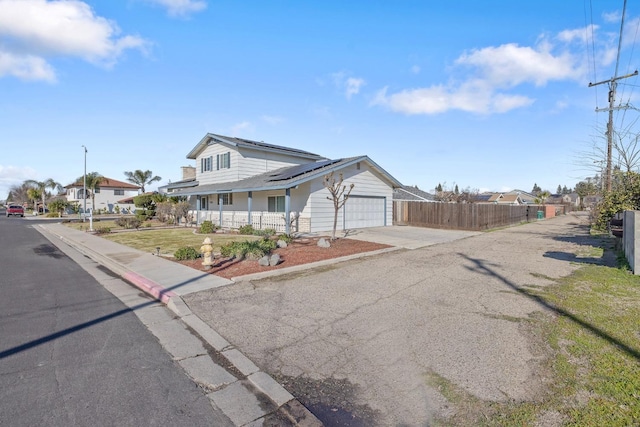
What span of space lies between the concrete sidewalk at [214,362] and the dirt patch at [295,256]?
788mm

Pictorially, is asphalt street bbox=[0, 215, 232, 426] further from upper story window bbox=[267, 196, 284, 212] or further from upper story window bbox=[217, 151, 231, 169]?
upper story window bbox=[217, 151, 231, 169]

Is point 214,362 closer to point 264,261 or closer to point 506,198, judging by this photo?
point 264,261

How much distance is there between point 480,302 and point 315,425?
4.58 m

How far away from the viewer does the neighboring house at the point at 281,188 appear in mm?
18734

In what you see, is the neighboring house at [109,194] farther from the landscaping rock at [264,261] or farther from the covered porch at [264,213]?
the landscaping rock at [264,261]

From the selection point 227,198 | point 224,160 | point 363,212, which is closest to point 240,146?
point 224,160

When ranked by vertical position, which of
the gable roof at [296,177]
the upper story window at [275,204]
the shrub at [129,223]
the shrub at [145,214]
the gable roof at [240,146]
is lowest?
the shrub at [129,223]

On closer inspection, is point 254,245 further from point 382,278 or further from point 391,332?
point 391,332

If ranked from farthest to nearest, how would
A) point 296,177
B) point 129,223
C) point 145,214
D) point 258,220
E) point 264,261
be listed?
point 145,214 → point 129,223 → point 258,220 → point 296,177 → point 264,261

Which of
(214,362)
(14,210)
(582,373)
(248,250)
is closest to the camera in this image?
(582,373)

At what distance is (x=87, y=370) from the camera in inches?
155

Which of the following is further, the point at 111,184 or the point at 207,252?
the point at 111,184

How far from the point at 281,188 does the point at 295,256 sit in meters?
6.36

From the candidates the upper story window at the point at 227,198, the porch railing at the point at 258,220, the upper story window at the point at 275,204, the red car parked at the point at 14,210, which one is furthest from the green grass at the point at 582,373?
the red car parked at the point at 14,210
